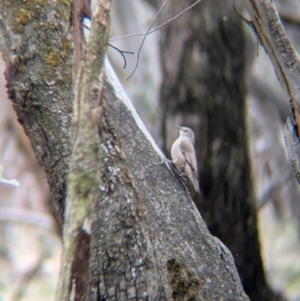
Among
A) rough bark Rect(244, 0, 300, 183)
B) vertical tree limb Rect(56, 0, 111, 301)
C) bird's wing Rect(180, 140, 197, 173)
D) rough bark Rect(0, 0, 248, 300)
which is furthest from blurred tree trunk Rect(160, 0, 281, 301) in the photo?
vertical tree limb Rect(56, 0, 111, 301)

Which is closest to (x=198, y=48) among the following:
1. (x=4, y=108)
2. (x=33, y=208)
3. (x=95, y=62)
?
(x=4, y=108)

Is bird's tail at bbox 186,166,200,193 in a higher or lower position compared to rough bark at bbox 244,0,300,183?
higher

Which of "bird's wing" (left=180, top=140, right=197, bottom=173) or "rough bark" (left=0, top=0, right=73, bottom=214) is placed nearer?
"rough bark" (left=0, top=0, right=73, bottom=214)

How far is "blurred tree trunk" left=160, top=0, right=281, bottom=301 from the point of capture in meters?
6.33

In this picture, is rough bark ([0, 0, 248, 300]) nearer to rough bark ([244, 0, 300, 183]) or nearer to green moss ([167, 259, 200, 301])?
green moss ([167, 259, 200, 301])

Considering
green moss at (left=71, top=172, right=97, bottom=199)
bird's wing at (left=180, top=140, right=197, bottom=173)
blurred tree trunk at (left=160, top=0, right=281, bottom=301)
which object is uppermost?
blurred tree trunk at (left=160, top=0, right=281, bottom=301)

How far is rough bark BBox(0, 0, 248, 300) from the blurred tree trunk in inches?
114

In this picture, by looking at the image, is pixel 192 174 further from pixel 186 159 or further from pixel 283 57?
pixel 283 57

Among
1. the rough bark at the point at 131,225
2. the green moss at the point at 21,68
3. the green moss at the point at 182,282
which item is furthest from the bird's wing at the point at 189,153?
the green moss at the point at 21,68

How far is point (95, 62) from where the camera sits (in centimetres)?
204

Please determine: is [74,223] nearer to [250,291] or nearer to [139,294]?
[139,294]

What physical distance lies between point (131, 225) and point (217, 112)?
4168 mm

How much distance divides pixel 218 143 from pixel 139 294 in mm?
4128

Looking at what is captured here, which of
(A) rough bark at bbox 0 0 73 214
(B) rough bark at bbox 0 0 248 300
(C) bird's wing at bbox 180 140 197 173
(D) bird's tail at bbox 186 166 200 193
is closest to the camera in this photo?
(B) rough bark at bbox 0 0 248 300
